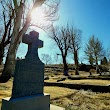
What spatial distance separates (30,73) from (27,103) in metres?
0.78

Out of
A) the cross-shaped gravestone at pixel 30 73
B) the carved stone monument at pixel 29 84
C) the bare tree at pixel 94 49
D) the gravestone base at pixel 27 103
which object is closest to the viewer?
the gravestone base at pixel 27 103

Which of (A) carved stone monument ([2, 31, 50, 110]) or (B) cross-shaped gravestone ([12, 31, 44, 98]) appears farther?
(B) cross-shaped gravestone ([12, 31, 44, 98])

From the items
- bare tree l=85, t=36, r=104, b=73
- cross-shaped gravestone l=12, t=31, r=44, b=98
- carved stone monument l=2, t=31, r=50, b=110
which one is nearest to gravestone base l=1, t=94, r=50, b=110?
carved stone monument l=2, t=31, r=50, b=110

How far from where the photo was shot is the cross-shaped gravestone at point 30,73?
436 centimetres

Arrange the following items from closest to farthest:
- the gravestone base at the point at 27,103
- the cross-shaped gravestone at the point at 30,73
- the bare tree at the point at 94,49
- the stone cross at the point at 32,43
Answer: the gravestone base at the point at 27,103
the cross-shaped gravestone at the point at 30,73
the stone cross at the point at 32,43
the bare tree at the point at 94,49

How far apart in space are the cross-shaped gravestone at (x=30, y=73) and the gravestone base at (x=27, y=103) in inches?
7.2

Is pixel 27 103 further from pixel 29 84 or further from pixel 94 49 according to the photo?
pixel 94 49

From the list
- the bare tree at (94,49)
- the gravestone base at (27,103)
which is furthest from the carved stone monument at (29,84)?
the bare tree at (94,49)

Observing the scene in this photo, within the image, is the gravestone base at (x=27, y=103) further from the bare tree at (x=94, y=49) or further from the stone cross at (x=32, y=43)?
the bare tree at (x=94, y=49)

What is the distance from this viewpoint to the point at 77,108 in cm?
575

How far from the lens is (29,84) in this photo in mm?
4555

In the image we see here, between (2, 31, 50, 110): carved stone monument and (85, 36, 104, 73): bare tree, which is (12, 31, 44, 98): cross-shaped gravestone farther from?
(85, 36, 104, 73): bare tree

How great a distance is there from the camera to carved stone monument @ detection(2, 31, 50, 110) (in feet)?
13.7

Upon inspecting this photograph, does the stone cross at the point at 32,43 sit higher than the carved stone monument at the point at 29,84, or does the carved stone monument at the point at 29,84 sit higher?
the stone cross at the point at 32,43
